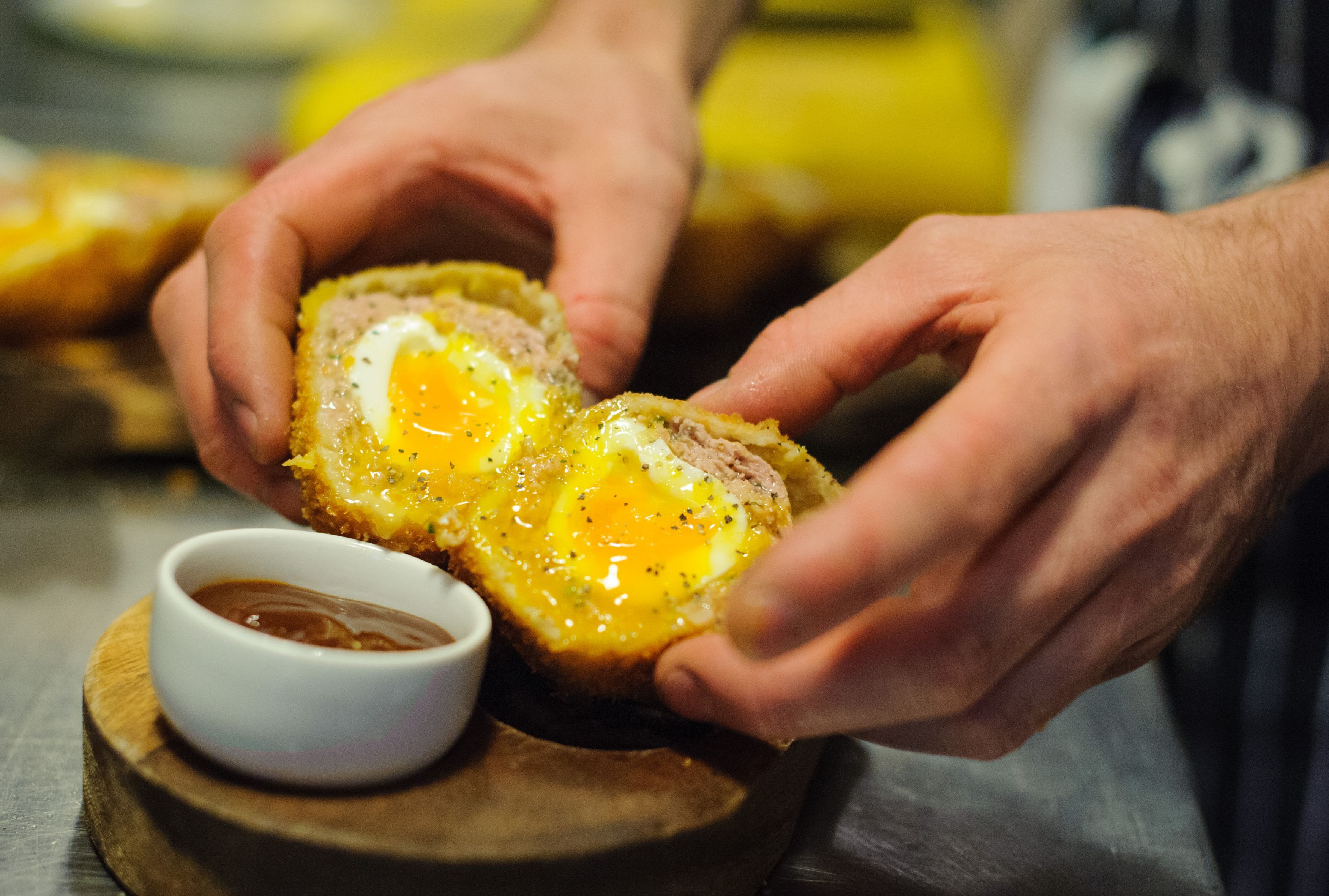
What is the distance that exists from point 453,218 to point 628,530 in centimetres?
110

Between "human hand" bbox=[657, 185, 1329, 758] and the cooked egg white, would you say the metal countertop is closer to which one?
"human hand" bbox=[657, 185, 1329, 758]

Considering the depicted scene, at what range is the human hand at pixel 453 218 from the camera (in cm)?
184

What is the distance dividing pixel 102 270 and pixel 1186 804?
3.38m

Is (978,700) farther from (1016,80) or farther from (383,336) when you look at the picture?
(1016,80)

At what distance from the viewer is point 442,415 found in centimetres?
183

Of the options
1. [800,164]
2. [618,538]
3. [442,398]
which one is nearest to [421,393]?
[442,398]

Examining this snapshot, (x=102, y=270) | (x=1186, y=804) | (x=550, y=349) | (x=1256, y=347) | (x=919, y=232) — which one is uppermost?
(x=919, y=232)

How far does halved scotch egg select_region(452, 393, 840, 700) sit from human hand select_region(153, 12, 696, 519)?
0.44 meters

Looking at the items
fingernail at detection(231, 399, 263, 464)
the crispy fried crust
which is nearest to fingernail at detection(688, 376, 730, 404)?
fingernail at detection(231, 399, 263, 464)

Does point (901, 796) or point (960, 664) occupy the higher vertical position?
point (960, 664)

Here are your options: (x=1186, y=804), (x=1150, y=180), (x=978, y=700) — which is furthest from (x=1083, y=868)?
(x=1150, y=180)

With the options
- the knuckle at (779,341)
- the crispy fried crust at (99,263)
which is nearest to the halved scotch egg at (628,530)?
the knuckle at (779,341)

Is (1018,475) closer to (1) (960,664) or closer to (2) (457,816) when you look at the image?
(1) (960,664)

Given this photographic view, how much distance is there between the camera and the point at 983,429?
1.19 meters
